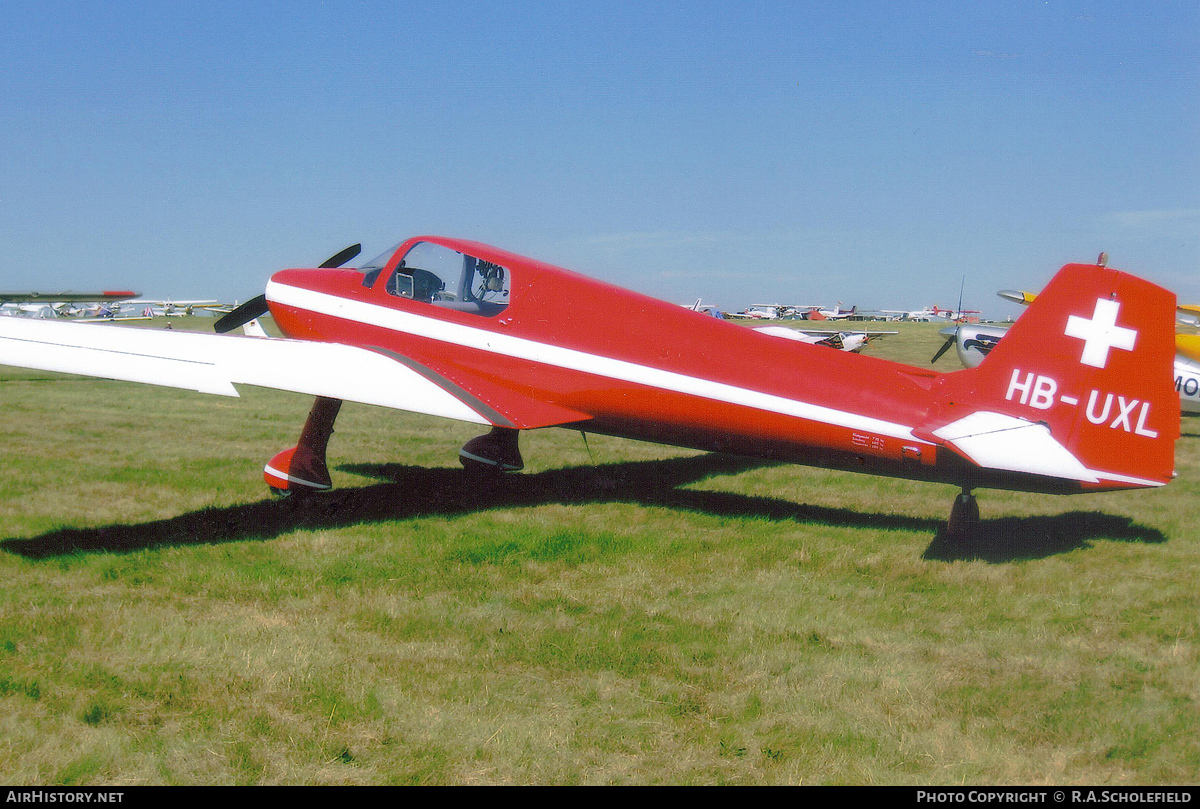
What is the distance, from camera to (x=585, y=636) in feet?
15.5

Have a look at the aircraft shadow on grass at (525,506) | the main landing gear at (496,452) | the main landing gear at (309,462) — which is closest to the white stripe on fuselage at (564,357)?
the main landing gear at (309,462)

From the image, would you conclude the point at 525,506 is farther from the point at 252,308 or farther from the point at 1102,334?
the point at 1102,334

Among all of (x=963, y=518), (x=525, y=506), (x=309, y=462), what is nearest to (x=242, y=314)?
(x=309, y=462)

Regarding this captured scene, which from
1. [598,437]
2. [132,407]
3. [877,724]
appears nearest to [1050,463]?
[877,724]

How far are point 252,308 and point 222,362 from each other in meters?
3.38

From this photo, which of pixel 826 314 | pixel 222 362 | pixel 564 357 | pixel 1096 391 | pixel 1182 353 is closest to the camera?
pixel 1096 391

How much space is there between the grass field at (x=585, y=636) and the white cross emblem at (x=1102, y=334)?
1.62 m

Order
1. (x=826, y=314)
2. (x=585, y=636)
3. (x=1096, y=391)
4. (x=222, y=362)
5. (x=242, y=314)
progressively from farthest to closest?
(x=826, y=314)
(x=242, y=314)
(x=222, y=362)
(x=1096, y=391)
(x=585, y=636)

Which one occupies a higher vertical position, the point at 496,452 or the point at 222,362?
the point at 222,362

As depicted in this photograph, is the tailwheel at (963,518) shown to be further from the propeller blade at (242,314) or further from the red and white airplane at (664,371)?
the propeller blade at (242,314)

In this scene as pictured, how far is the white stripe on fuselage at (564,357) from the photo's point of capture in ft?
21.3

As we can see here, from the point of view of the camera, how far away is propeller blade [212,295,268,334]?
970 centimetres

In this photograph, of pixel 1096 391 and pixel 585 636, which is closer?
pixel 585 636
